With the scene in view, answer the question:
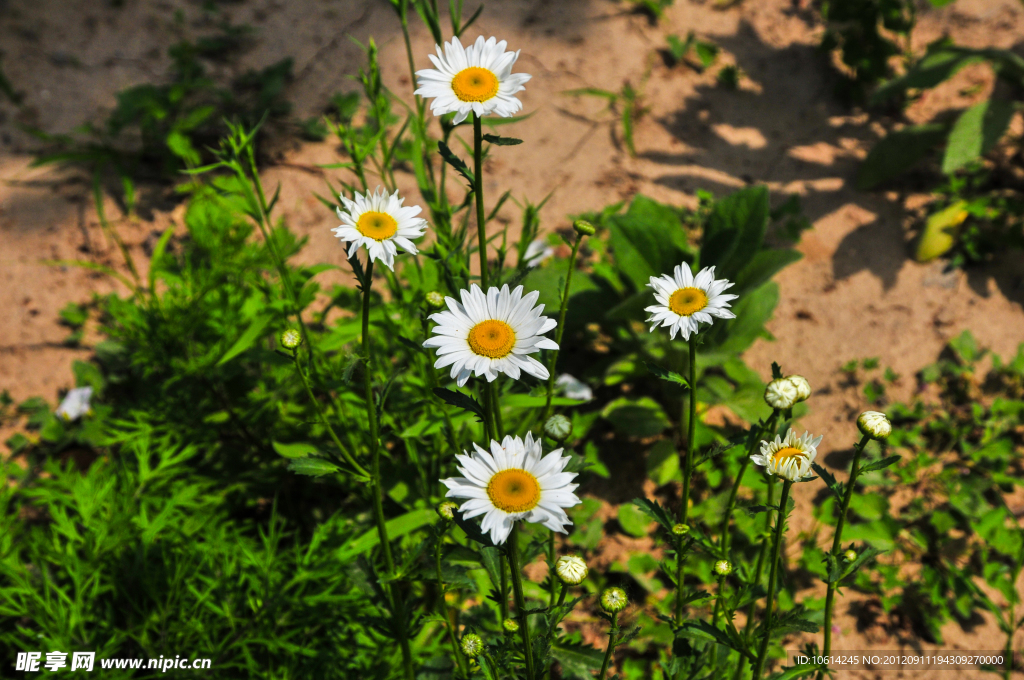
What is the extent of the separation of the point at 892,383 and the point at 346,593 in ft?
6.63

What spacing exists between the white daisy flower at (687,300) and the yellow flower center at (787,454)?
0.22 m

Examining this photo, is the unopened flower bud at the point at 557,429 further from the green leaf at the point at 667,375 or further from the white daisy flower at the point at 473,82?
the white daisy flower at the point at 473,82

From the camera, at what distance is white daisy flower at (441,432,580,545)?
0.88 meters

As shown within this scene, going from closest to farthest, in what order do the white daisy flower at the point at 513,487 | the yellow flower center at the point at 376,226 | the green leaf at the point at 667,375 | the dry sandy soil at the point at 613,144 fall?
the white daisy flower at the point at 513,487
the green leaf at the point at 667,375
the yellow flower center at the point at 376,226
the dry sandy soil at the point at 613,144

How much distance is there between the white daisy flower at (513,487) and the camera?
881 mm

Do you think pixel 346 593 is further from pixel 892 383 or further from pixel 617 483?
pixel 892 383

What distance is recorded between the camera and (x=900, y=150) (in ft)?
9.41

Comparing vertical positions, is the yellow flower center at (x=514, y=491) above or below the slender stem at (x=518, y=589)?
above

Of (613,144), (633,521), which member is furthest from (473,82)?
(613,144)

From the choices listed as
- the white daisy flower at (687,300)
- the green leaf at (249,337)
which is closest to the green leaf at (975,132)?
the white daisy flower at (687,300)

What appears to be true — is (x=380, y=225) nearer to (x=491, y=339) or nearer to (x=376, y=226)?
(x=376, y=226)

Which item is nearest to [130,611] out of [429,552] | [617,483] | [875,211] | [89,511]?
[89,511]

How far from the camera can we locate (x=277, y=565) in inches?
66.8

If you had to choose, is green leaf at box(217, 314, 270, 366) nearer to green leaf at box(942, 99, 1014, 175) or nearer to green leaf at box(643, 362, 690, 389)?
green leaf at box(643, 362, 690, 389)
